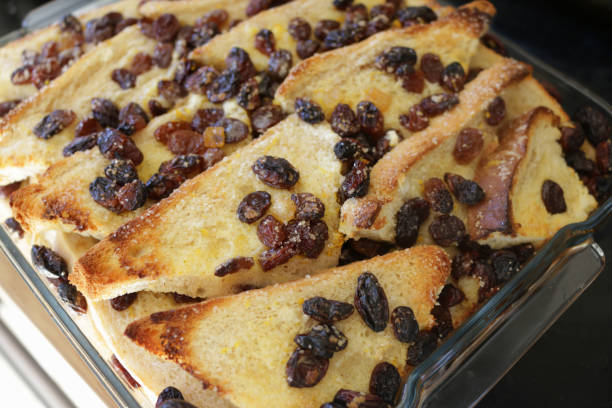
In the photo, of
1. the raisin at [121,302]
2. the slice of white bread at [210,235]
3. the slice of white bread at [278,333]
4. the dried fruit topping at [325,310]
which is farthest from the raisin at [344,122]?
the raisin at [121,302]

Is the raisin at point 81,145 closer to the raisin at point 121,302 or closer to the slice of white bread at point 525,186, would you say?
the raisin at point 121,302

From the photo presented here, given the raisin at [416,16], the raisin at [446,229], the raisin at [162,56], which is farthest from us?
the raisin at [416,16]

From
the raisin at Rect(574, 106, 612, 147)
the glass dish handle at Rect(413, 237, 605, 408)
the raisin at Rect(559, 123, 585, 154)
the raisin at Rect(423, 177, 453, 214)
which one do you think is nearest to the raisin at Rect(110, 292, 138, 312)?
the glass dish handle at Rect(413, 237, 605, 408)

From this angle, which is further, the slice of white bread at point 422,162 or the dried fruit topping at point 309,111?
the dried fruit topping at point 309,111

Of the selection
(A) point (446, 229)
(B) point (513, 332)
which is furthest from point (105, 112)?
(B) point (513, 332)

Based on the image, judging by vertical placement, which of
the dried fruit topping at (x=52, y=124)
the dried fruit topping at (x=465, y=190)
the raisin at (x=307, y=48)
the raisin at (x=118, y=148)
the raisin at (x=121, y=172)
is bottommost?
the dried fruit topping at (x=465, y=190)

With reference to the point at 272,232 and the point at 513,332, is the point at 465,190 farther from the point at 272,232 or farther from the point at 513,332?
the point at 272,232
